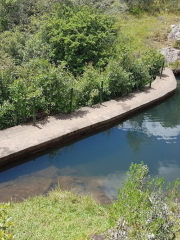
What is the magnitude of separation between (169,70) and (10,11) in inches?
453

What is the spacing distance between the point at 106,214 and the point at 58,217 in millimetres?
1072

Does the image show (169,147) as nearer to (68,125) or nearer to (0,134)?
(68,125)

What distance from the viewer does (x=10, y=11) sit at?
19016 mm

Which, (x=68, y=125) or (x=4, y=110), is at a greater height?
(x=4, y=110)

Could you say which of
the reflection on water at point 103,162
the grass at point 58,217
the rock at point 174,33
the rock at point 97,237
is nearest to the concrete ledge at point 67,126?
the reflection on water at point 103,162

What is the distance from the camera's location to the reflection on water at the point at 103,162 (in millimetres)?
7641

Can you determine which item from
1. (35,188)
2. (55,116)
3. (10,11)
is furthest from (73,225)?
(10,11)

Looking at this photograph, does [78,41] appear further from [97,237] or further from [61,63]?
[97,237]

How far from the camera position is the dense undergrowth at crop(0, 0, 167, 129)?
991cm

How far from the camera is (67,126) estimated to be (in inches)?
392

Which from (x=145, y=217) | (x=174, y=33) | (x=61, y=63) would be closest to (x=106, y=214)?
(x=145, y=217)

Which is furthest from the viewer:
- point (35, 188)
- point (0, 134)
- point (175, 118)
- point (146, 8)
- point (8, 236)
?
point (146, 8)

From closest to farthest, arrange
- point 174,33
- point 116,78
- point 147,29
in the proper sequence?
point 116,78 → point 174,33 → point 147,29

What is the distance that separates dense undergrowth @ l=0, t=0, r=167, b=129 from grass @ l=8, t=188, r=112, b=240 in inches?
155
